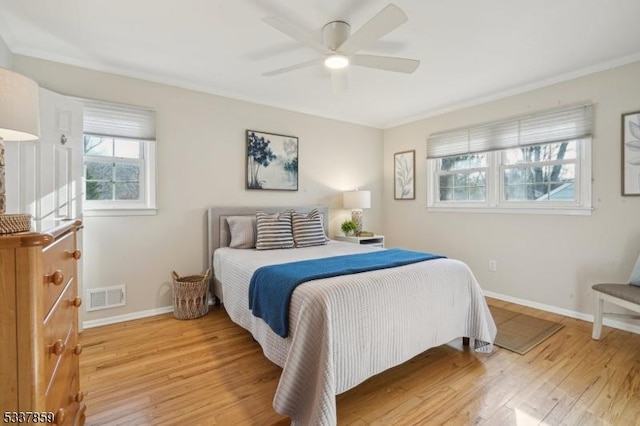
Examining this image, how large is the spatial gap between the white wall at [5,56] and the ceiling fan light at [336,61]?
239 cm

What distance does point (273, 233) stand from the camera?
10.3 feet

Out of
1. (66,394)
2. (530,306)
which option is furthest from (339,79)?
(530,306)

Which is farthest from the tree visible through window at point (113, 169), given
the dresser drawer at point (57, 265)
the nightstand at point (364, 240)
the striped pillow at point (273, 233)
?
the nightstand at point (364, 240)

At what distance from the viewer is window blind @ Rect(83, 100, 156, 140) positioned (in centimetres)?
275

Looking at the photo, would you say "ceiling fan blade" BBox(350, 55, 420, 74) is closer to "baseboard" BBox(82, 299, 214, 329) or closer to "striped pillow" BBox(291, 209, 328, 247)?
"striped pillow" BBox(291, 209, 328, 247)

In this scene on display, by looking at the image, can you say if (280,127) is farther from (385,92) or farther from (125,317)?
(125,317)

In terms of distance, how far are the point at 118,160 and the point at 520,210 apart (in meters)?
4.29

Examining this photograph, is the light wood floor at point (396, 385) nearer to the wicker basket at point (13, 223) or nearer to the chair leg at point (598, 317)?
the chair leg at point (598, 317)

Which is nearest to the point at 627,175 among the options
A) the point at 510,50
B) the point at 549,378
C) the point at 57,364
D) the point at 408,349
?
the point at 510,50

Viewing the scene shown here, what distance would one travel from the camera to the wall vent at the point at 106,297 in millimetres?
2771

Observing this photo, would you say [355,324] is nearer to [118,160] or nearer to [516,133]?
[118,160]

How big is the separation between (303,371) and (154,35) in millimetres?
2600

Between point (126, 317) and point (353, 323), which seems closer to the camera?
point (353, 323)

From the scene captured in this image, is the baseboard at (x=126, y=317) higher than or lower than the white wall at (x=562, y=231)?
lower
